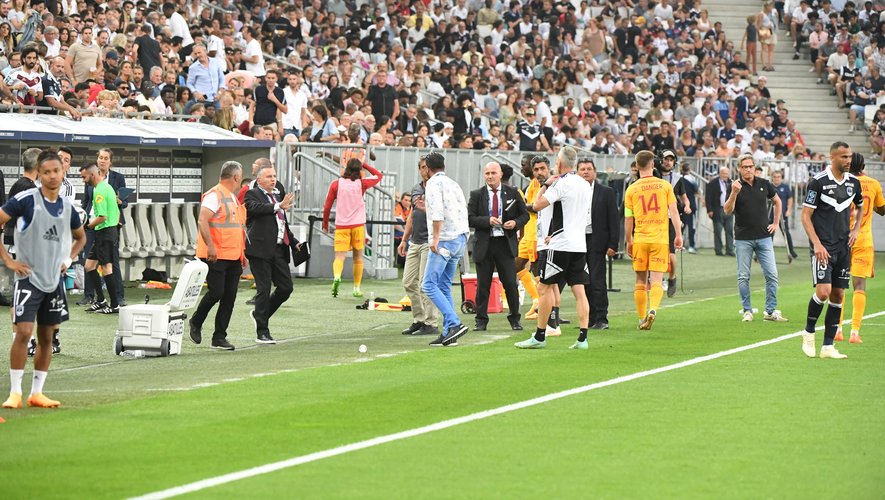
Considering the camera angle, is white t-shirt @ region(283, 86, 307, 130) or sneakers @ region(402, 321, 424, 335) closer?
sneakers @ region(402, 321, 424, 335)

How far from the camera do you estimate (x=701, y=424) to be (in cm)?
1007

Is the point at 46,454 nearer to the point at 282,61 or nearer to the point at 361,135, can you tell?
the point at 361,135

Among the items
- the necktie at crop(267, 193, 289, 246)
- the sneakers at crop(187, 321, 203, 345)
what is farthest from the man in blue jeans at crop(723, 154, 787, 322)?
the sneakers at crop(187, 321, 203, 345)

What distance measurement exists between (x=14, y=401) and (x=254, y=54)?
20.1m

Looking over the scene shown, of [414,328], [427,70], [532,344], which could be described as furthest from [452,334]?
[427,70]

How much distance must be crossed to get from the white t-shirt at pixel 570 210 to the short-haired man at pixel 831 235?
90.5 inches

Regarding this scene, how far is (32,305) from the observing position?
1079 cm

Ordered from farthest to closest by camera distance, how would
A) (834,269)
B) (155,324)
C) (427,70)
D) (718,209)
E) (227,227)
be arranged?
Answer: (427,70) < (718,209) < (227,227) < (155,324) < (834,269)

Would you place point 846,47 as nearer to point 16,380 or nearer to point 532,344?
point 532,344

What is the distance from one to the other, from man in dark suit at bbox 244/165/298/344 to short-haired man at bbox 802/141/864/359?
5892 millimetres

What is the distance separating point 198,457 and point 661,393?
172 inches

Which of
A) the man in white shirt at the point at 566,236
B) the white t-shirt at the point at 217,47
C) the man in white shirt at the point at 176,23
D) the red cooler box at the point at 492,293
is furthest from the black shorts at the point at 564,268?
the man in white shirt at the point at 176,23

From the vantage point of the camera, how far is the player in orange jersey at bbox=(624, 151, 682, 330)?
55.2 feet

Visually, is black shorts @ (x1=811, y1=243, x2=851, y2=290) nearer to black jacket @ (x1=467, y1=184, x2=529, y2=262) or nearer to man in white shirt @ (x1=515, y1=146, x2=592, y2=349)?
man in white shirt @ (x1=515, y1=146, x2=592, y2=349)
